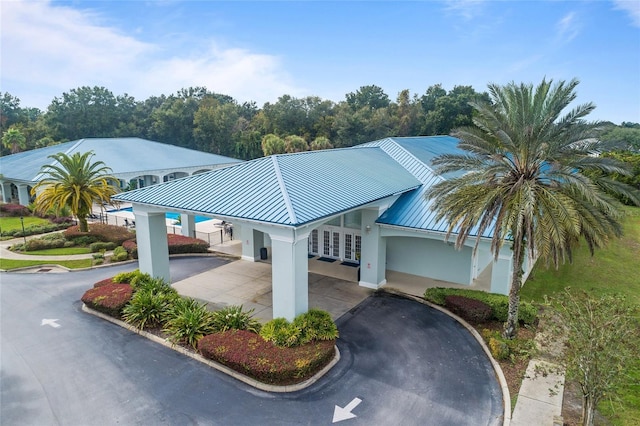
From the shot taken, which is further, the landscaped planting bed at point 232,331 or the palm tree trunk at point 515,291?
the palm tree trunk at point 515,291

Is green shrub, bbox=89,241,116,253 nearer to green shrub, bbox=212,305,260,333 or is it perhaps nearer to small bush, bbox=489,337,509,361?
green shrub, bbox=212,305,260,333

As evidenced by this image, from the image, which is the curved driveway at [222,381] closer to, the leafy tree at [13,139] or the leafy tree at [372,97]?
the leafy tree at [13,139]

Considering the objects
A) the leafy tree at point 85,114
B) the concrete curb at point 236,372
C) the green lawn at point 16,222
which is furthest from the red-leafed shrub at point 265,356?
the leafy tree at point 85,114

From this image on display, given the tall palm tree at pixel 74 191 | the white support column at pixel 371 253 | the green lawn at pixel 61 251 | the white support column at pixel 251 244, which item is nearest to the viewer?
the white support column at pixel 371 253

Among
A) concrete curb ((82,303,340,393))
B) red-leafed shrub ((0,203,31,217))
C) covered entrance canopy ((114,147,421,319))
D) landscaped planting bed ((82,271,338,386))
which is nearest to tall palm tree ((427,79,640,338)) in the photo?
covered entrance canopy ((114,147,421,319))

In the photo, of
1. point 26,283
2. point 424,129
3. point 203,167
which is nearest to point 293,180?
point 26,283

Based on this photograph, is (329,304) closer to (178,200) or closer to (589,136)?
(178,200)
